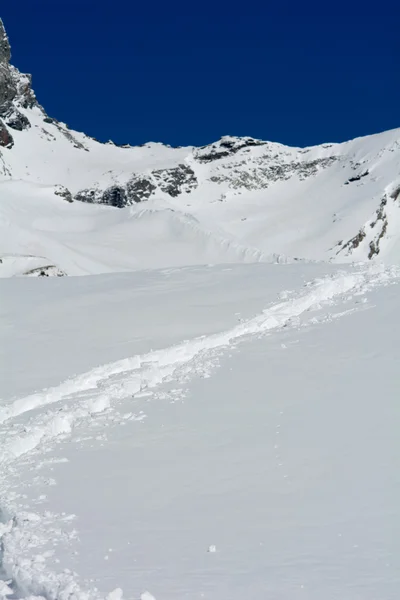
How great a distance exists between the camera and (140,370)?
39.0ft

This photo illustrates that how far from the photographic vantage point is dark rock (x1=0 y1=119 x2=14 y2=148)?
3396 inches

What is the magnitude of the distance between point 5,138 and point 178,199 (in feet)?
74.8

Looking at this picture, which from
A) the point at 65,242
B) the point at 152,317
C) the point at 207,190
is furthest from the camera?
the point at 207,190

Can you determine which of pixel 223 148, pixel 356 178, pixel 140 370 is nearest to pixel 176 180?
pixel 223 148

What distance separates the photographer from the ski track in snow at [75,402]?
5.33m

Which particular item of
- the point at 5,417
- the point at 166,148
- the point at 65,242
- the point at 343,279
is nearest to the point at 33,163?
the point at 166,148

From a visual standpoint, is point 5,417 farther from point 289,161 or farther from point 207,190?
point 289,161

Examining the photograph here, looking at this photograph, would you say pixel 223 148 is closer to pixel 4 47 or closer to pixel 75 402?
pixel 4 47

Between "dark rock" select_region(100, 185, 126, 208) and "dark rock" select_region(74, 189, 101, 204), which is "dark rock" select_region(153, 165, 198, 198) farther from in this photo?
"dark rock" select_region(74, 189, 101, 204)

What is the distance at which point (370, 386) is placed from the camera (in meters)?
9.58

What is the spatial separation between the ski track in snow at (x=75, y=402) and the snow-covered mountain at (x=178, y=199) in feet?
65.2

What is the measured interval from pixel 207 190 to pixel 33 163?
23.3 m

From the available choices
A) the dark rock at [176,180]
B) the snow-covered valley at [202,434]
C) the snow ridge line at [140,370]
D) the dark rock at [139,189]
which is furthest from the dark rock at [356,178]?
the snow ridge line at [140,370]

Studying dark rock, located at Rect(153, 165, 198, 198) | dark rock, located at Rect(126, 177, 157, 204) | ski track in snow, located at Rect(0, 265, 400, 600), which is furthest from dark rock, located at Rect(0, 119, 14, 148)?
ski track in snow, located at Rect(0, 265, 400, 600)
